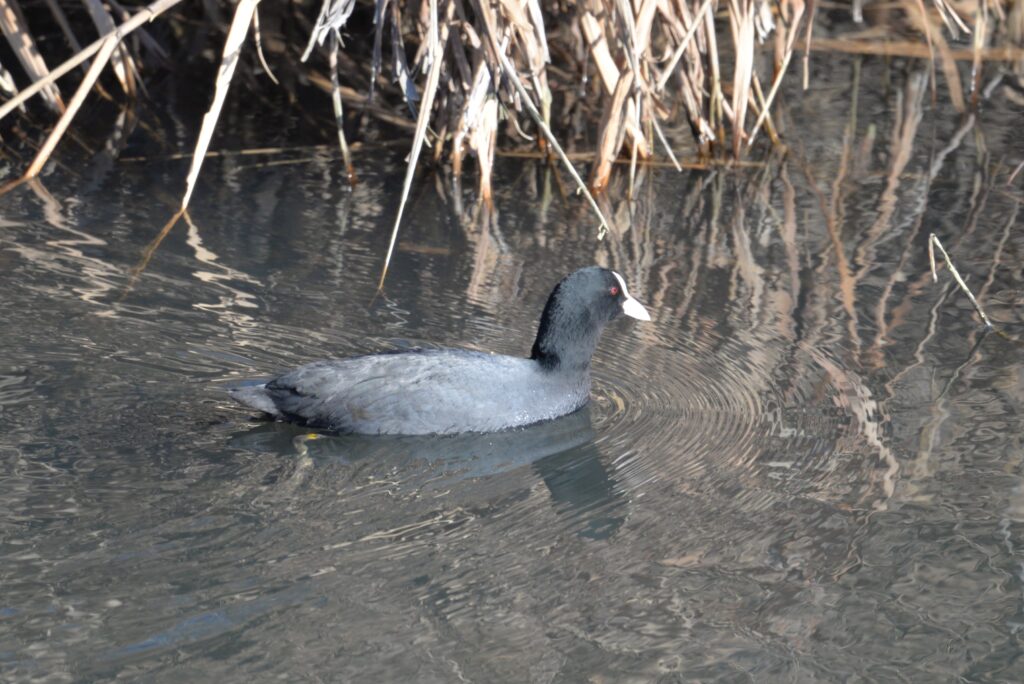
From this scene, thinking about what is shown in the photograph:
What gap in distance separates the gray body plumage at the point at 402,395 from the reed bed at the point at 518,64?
576 mm

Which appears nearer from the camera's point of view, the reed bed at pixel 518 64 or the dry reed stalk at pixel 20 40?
the reed bed at pixel 518 64

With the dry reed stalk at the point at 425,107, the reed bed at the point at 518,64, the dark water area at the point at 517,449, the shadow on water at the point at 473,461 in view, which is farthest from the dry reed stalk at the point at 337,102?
the shadow on water at the point at 473,461

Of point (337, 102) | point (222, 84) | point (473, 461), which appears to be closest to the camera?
point (473, 461)

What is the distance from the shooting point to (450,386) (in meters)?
4.65

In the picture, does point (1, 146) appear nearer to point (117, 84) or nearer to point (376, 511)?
point (117, 84)

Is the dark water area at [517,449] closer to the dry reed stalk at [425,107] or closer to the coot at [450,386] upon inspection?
the coot at [450,386]

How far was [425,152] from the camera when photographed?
7703mm

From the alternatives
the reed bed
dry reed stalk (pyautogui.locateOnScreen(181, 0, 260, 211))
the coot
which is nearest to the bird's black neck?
the coot

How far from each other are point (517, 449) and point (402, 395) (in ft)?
1.42

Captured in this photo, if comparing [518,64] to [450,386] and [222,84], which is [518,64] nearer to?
[222,84]

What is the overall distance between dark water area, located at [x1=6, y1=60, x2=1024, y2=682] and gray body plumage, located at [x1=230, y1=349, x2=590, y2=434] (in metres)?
0.07

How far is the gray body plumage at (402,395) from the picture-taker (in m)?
4.60

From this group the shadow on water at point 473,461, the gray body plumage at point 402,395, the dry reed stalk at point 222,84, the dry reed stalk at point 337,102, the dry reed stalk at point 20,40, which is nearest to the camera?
the shadow on water at point 473,461

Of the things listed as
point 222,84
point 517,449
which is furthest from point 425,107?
point 517,449
